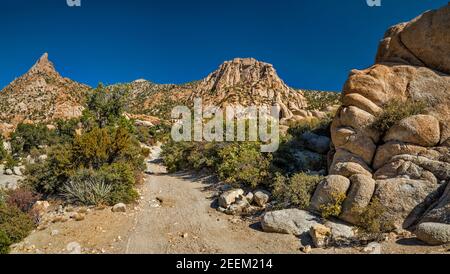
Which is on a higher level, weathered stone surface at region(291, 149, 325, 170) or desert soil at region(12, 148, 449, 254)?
weathered stone surface at region(291, 149, 325, 170)

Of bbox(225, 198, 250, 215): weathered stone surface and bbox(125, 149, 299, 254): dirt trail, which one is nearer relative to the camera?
bbox(125, 149, 299, 254): dirt trail

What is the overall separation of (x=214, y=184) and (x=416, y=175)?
29.7 ft

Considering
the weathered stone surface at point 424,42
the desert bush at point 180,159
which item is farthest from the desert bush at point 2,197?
the weathered stone surface at point 424,42

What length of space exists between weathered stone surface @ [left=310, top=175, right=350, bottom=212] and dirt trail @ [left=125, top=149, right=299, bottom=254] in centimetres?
153

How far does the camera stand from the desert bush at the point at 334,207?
26.9ft

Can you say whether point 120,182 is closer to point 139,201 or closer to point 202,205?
point 139,201

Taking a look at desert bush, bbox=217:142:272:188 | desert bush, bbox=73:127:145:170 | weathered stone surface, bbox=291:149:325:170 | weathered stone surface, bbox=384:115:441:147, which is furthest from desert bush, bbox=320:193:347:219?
desert bush, bbox=73:127:145:170

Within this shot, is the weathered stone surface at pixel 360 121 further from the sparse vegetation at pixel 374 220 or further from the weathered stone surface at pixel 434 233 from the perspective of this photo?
the weathered stone surface at pixel 434 233

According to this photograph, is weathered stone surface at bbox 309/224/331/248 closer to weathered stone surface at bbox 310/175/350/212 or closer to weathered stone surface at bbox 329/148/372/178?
weathered stone surface at bbox 310/175/350/212

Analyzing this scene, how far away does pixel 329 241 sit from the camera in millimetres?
7379

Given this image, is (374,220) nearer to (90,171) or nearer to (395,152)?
(395,152)

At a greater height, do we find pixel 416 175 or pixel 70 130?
pixel 70 130

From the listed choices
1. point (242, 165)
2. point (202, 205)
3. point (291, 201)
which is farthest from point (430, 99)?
point (202, 205)

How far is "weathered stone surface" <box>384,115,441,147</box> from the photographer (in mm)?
8969
